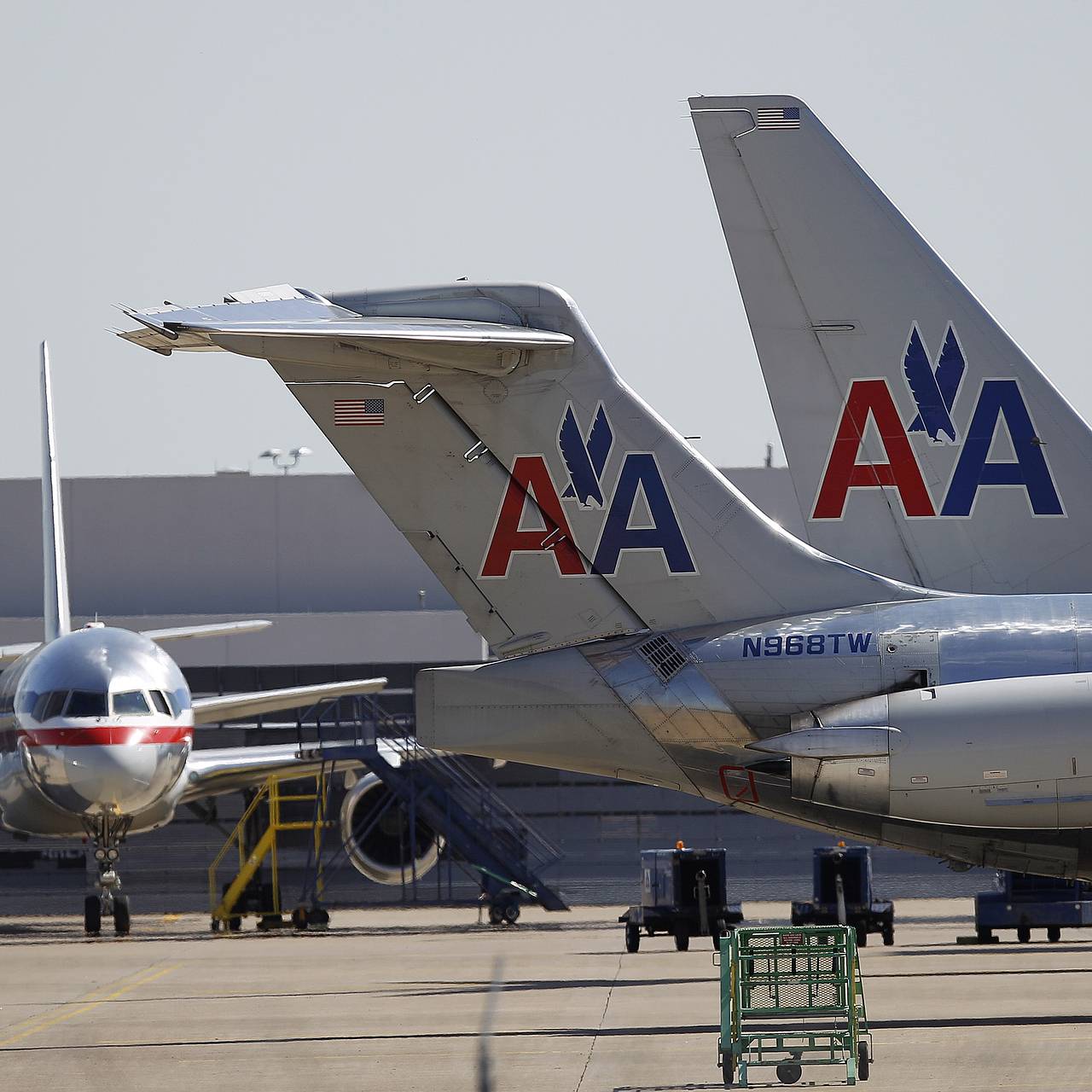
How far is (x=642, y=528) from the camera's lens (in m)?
14.4

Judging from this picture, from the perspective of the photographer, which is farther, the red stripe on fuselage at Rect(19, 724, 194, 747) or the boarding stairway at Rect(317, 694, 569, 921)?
the boarding stairway at Rect(317, 694, 569, 921)

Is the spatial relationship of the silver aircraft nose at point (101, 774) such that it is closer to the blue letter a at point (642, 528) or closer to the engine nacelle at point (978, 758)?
the blue letter a at point (642, 528)

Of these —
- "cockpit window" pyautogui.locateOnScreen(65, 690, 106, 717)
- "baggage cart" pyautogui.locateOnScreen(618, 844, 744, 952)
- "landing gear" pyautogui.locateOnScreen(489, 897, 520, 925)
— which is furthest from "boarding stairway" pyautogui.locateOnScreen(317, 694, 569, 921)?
"baggage cart" pyautogui.locateOnScreen(618, 844, 744, 952)

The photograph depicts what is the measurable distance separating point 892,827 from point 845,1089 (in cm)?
255

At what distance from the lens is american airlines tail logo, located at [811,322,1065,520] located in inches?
566

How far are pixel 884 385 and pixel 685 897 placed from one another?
11772mm

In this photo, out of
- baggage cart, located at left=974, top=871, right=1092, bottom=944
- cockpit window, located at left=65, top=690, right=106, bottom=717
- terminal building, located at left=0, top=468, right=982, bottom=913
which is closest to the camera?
baggage cart, located at left=974, top=871, right=1092, bottom=944

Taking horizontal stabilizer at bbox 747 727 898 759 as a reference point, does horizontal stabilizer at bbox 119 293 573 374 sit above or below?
above

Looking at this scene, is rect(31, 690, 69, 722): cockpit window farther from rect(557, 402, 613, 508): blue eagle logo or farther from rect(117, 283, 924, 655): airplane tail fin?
rect(557, 402, 613, 508): blue eagle logo

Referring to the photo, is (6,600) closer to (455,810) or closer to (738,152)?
(455,810)

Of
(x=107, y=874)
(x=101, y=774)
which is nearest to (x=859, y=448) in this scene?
(x=101, y=774)

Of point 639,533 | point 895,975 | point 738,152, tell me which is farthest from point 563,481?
point 895,975

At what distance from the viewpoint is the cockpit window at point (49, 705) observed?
2638 cm

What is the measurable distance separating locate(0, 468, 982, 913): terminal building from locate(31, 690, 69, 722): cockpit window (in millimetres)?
15744
